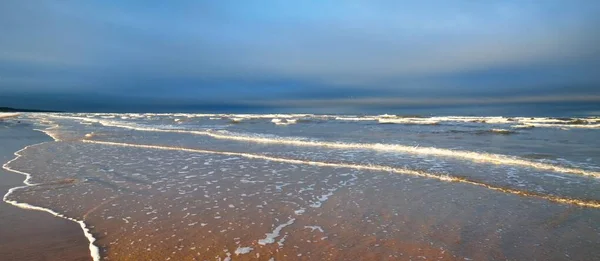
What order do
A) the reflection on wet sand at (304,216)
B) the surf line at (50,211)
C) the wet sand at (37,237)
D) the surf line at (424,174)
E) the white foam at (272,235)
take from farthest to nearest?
the surf line at (424,174), the white foam at (272,235), the reflection on wet sand at (304,216), the surf line at (50,211), the wet sand at (37,237)

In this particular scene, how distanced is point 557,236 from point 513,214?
121 centimetres

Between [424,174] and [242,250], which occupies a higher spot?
[424,174]

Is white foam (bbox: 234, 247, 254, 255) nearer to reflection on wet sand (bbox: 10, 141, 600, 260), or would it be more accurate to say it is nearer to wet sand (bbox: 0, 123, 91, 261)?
reflection on wet sand (bbox: 10, 141, 600, 260)

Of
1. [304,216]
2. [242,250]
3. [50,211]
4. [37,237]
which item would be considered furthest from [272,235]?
[50,211]

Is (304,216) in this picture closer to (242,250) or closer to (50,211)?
(242,250)

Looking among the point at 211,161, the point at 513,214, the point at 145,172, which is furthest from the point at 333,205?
the point at 211,161

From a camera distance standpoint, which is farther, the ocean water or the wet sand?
the ocean water

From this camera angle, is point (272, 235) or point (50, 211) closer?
point (272, 235)

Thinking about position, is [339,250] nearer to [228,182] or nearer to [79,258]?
[79,258]

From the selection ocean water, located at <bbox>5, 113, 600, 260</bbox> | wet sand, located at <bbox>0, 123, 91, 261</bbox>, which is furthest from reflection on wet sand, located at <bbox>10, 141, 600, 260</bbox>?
wet sand, located at <bbox>0, 123, 91, 261</bbox>

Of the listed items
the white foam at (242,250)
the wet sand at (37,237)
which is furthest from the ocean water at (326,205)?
the wet sand at (37,237)

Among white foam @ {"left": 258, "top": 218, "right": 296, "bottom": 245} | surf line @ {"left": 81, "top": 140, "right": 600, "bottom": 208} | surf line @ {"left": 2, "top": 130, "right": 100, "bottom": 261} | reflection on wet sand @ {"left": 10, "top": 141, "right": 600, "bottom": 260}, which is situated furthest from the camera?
surf line @ {"left": 81, "top": 140, "right": 600, "bottom": 208}

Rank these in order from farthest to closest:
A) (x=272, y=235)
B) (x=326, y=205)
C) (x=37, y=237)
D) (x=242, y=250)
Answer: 1. (x=326, y=205)
2. (x=272, y=235)
3. (x=37, y=237)
4. (x=242, y=250)

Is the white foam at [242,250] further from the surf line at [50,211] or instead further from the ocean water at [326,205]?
the surf line at [50,211]
